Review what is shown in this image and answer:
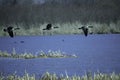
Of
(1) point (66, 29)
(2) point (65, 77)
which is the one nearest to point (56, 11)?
(1) point (66, 29)

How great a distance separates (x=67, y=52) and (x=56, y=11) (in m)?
0.48

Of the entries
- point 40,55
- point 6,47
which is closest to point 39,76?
point 40,55

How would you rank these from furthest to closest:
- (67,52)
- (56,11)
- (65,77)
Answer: (56,11) → (67,52) → (65,77)

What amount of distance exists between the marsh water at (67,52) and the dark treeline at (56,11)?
19 centimetres

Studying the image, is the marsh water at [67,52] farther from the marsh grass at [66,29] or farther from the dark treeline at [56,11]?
the dark treeline at [56,11]

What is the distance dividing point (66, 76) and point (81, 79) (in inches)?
6.0

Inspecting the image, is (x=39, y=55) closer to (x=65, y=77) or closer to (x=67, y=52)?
(x=67, y=52)

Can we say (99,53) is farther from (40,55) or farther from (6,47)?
(6,47)

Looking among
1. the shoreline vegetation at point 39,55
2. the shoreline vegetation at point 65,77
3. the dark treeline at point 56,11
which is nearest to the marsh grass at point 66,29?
the dark treeline at point 56,11

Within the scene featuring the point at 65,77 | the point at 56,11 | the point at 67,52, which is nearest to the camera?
the point at 65,77

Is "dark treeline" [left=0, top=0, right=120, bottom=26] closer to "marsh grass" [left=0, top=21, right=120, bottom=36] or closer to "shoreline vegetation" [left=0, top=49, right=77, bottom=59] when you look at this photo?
"marsh grass" [left=0, top=21, right=120, bottom=36]

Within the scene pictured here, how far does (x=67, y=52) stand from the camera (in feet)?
12.6

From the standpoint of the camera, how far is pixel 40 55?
3889mm

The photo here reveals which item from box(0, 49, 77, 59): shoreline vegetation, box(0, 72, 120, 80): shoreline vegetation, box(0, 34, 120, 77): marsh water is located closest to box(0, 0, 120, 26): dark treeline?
box(0, 34, 120, 77): marsh water
